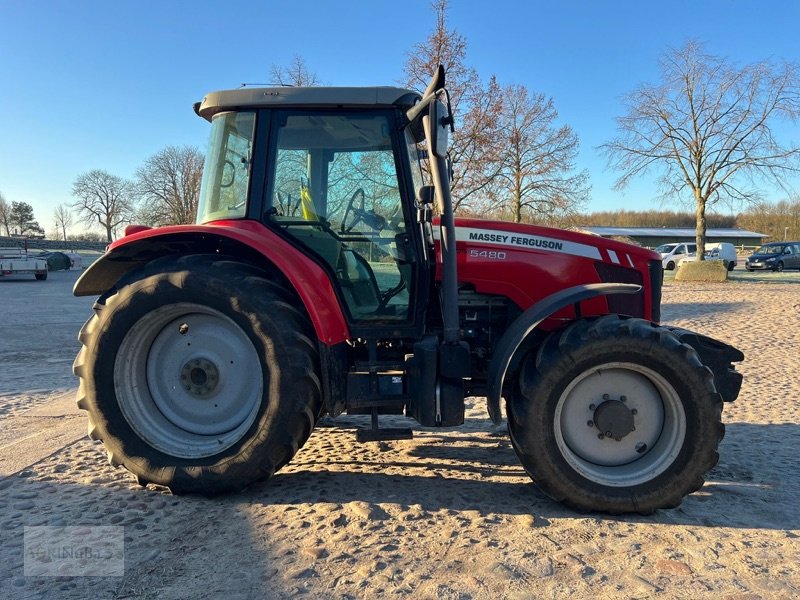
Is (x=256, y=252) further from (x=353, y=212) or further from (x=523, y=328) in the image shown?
(x=523, y=328)

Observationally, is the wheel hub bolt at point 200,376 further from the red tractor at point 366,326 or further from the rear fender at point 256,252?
the rear fender at point 256,252

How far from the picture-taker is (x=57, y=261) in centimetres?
3130

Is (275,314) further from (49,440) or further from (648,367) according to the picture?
(49,440)

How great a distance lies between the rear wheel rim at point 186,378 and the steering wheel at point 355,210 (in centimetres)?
91

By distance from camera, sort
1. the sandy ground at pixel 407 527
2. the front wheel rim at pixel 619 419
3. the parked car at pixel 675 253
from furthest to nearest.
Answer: the parked car at pixel 675 253
the front wheel rim at pixel 619 419
the sandy ground at pixel 407 527

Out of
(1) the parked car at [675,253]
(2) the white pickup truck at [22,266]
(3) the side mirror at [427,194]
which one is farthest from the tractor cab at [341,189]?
(1) the parked car at [675,253]

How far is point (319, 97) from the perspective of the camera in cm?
314

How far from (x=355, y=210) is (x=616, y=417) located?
1932mm

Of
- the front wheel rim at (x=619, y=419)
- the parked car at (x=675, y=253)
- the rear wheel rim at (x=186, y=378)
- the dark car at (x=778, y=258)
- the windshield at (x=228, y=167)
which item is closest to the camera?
the front wheel rim at (x=619, y=419)

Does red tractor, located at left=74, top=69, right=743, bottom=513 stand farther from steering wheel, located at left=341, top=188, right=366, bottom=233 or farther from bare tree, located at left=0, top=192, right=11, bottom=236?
bare tree, located at left=0, top=192, right=11, bottom=236

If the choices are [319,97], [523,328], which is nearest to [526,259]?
[523,328]

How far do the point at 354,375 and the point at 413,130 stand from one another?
5.16 feet

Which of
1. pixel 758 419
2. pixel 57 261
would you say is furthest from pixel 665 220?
pixel 758 419

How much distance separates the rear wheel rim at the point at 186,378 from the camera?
314 cm
